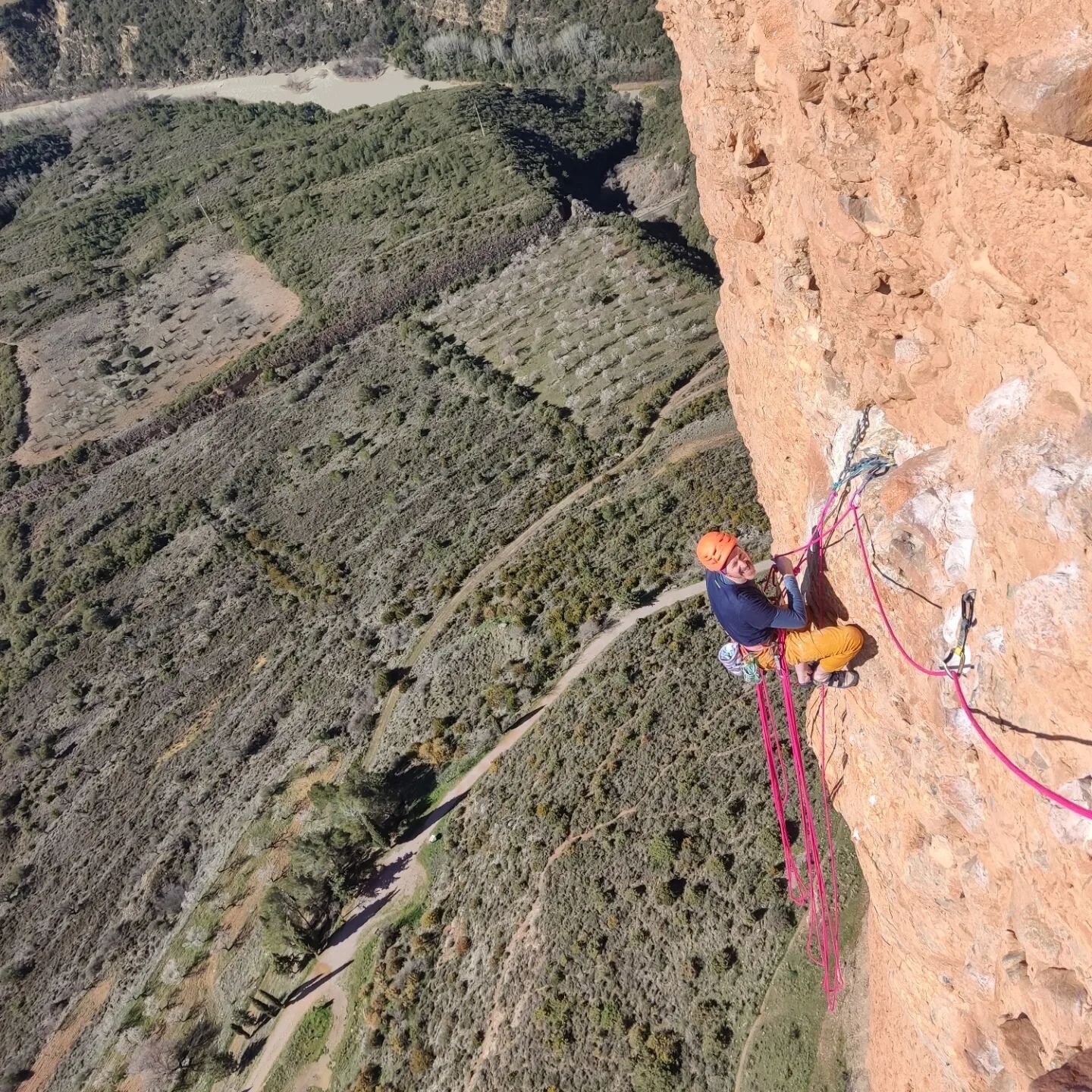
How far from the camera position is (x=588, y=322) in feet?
169

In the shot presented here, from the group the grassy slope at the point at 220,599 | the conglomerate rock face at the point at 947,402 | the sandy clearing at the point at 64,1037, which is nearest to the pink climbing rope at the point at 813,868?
the conglomerate rock face at the point at 947,402

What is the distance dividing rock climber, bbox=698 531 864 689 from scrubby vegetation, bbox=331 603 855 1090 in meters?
10.8

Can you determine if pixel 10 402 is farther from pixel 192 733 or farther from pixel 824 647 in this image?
pixel 824 647

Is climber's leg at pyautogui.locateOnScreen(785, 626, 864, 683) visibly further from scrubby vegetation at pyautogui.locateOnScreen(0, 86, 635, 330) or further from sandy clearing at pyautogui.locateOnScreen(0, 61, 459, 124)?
sandy clearing at pyautogui.locateOnScreen(0, 61, 459, 124)

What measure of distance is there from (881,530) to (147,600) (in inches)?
1769

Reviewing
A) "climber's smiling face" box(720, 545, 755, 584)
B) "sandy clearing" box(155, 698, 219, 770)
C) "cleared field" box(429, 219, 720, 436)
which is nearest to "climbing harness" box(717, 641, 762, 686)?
"climber's smiling face" box(720, 545, 755, 584)

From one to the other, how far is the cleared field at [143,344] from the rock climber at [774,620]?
192 ft

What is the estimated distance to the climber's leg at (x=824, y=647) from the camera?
9.14 meters

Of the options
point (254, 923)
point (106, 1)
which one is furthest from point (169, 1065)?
point (106, 1)

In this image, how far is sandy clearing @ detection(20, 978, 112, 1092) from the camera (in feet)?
93.4

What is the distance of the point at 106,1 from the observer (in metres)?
110

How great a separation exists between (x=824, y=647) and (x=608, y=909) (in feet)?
49.1

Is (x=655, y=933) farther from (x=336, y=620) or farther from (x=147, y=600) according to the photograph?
(x=147, y=600)

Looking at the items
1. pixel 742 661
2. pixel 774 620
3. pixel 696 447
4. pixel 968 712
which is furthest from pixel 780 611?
pixel 696 447
